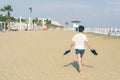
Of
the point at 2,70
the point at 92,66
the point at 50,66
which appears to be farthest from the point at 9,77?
the point at 92,66

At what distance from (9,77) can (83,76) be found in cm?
215

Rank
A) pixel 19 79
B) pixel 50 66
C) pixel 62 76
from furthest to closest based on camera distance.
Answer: pixel 50 66 → pixel 62 76 → pixel 19 79

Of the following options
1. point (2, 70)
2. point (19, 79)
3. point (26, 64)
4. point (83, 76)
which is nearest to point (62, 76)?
point (83, 76)

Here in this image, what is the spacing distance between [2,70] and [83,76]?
2.60 meters

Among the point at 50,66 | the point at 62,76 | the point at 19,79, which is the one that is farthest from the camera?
the point at 50,66

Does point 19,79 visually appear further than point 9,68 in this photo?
No

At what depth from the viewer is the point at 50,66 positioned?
11523 mm

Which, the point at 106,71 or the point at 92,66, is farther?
the point at 92,66

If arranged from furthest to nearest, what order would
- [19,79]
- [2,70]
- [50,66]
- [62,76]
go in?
[50,66] < [2,70] < [62,76] < [19,79]

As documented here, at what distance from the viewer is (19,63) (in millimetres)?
12070

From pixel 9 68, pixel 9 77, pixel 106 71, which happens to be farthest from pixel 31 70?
pixel 106 71

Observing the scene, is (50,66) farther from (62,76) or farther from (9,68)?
(62,76)

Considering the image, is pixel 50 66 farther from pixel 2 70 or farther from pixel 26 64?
pixel 2 70

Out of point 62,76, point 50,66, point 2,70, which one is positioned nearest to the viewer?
point 62,76
